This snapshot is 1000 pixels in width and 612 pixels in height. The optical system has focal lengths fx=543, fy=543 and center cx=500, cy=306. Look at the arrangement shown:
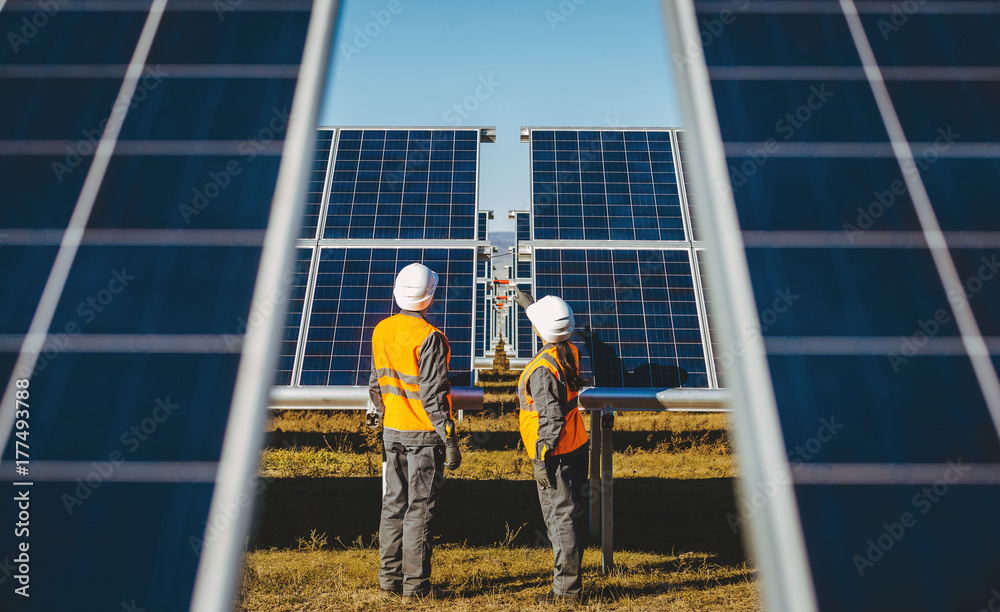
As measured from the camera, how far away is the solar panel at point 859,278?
59.2 inches

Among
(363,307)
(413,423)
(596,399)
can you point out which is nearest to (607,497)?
(596,399)

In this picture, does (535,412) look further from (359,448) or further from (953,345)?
(359,448)

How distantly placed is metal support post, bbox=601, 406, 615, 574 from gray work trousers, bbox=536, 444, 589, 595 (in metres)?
0.55

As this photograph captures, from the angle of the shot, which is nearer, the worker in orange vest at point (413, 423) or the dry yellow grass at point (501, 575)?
the worker in orange vest at point (413, 423)

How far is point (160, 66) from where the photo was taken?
220cm

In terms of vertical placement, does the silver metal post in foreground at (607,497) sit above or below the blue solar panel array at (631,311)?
below

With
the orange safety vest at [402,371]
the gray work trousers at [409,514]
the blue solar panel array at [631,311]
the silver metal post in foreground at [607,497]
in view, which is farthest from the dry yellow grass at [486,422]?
the orange safety vest at [402,371]

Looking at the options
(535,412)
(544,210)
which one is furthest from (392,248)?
(535,412)

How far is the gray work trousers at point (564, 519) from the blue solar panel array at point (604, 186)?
4.54 m

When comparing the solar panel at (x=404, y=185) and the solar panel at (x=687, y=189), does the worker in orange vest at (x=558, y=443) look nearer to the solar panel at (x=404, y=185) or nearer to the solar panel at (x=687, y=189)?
the solar panel at (x=404, y=185)

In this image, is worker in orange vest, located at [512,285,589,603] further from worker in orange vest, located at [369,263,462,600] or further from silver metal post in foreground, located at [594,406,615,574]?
worker in orange vest, located at [369,263,462,600]

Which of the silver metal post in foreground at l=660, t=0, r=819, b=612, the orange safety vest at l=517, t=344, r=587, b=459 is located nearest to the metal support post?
the orange safety vest at l=517, t=344, r=587, b=459

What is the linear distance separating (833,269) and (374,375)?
342 cm

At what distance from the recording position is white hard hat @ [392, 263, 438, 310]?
13.9 feet
